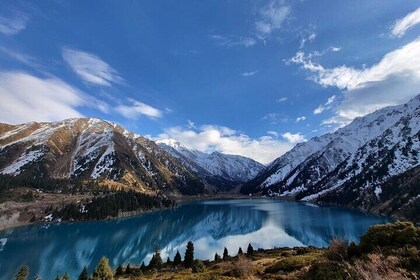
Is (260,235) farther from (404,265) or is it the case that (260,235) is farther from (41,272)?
(404,265)

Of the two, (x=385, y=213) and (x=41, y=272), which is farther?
(x=385, y=213)

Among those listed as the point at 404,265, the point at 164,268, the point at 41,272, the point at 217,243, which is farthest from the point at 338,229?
the point at 404,265

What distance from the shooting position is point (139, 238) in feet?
482

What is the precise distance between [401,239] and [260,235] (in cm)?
12136

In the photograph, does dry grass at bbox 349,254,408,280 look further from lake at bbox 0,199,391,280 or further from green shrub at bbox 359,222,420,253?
lake at bbox 0,199,391,280

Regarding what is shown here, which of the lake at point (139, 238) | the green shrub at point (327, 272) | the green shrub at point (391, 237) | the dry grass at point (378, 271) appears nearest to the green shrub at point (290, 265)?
the green shrub at point (327, 272)

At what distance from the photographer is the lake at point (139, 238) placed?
351ft

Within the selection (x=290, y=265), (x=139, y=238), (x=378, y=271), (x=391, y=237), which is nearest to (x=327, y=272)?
(x=391, y=237)

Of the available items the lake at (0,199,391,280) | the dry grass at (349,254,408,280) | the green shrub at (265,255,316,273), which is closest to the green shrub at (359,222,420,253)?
the dry grass at (349,254,408,280)

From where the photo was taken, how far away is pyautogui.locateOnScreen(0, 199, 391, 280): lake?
10700 cm

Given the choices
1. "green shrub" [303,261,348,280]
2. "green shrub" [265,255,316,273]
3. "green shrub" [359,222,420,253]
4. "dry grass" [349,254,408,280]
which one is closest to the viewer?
"dry grass" [349,254,408,280]

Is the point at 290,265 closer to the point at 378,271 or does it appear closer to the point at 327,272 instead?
the point at 327,272

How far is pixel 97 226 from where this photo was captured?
587 feet

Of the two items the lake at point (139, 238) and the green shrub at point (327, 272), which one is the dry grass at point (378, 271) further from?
the lake at point (139, 238)
